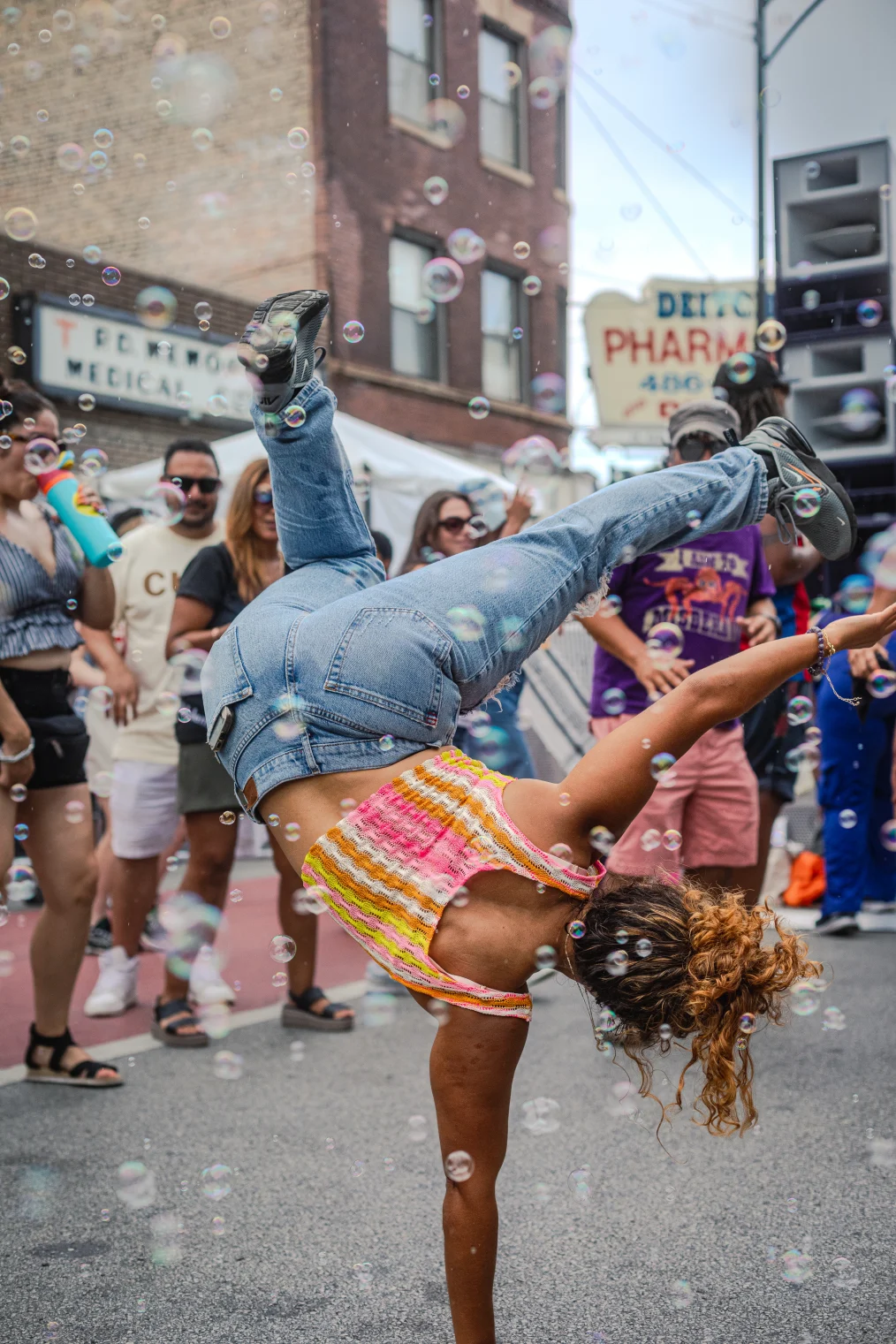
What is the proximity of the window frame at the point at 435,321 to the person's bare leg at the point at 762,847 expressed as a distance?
34.7 feet

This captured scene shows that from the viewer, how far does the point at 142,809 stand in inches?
177

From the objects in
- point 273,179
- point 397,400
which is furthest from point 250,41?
point 397,400

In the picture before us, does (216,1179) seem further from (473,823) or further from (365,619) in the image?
(365,619)

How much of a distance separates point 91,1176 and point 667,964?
5.48ft

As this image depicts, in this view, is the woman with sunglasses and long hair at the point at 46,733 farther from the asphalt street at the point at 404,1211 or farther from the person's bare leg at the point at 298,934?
the person's bare leg at the point at 298,934

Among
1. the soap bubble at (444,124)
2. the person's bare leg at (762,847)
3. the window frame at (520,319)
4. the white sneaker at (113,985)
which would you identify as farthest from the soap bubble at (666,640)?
the window frame at (520,319)

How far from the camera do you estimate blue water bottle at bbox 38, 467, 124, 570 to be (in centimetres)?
348

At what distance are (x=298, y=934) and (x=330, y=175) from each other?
11071 millimetres

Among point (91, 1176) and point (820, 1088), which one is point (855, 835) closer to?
point (820, 1088)

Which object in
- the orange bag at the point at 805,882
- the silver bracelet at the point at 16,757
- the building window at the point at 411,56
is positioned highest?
the building window at the point at 411,56

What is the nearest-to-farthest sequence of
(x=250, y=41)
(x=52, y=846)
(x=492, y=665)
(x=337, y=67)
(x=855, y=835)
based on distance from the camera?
1. (x=492, y=665)
2. (x=52, y=846)
3. (x=855, y=835)
4. (x=337, y=67)
5. (x=250, y=41)

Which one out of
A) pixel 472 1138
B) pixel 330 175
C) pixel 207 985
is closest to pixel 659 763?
pixel 472 1138

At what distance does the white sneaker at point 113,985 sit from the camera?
4.39 m

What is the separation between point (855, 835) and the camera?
18.1 feet
